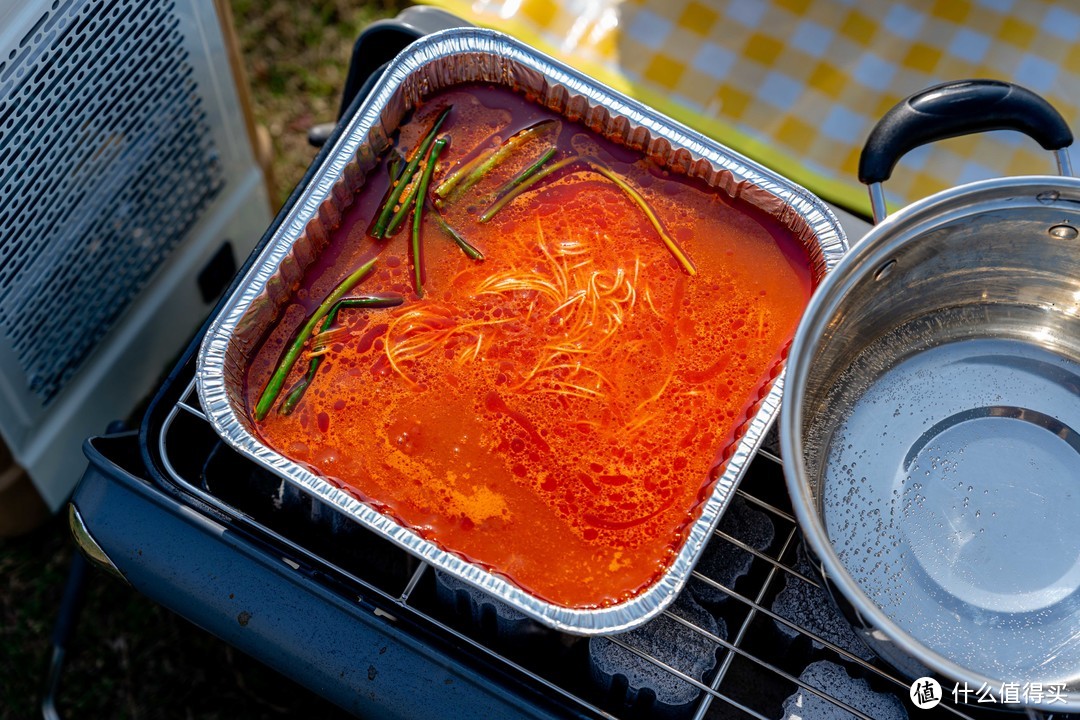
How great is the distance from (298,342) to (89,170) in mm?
732

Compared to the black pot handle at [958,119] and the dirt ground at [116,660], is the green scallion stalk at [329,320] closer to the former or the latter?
the black pot handle at [958,119]

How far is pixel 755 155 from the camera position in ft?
8.09

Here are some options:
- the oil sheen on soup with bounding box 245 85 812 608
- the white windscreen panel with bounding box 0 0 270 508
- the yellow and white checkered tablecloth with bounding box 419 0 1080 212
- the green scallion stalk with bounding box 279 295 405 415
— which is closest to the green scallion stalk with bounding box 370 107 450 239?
the oil sheen on soup with bounding box 245 85 812 608

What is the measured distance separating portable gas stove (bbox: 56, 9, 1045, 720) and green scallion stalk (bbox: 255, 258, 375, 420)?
0.12 m

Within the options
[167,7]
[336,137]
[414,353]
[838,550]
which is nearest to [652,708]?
[838,550]

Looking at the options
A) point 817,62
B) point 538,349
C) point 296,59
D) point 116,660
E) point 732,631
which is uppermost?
Result: point 817,62

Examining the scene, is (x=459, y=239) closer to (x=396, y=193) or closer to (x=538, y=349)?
(x=396, y=193)

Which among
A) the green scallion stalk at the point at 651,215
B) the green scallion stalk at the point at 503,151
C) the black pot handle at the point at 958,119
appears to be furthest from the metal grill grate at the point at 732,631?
the green scallion stalk at the point at 503,151

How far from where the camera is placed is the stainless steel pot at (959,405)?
4.96 ft

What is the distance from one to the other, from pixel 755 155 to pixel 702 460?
1091 millimetres

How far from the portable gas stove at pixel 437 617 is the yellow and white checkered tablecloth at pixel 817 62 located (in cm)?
109

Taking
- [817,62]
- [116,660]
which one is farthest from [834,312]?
[116,660]

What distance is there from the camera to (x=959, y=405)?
1.71m

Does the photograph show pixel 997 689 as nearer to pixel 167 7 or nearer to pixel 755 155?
pixel 755 155
